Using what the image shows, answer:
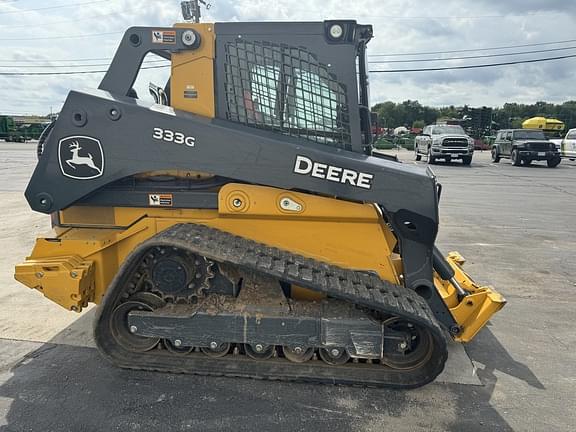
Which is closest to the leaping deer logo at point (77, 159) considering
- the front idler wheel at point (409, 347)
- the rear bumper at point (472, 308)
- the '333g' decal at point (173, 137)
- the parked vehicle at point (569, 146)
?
the '333g' decal at point (173, 137)

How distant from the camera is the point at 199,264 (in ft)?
10.5

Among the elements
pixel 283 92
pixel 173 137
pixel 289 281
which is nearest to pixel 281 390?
pixel 289 281

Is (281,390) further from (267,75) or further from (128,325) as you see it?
(267,75)

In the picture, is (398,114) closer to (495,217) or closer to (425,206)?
(495,217)

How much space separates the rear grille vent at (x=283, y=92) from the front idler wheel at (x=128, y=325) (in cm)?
144

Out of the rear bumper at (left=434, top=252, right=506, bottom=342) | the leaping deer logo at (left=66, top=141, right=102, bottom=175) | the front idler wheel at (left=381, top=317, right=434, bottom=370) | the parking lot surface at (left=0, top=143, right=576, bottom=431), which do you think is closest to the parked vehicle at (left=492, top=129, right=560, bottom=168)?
the parking lot surface at (left=0, top=143, right=576, bottom=431)

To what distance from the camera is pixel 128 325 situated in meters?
3.31

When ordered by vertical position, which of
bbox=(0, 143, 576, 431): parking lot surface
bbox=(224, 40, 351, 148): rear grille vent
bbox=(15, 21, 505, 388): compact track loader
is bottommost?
bbox=(0, 143, 576, 431): parking lot surface

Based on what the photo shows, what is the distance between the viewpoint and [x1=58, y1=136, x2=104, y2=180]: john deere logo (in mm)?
3240

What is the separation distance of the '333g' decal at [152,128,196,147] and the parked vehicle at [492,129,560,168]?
2397 centimetres

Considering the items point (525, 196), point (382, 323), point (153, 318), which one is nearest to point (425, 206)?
point (382, 323)

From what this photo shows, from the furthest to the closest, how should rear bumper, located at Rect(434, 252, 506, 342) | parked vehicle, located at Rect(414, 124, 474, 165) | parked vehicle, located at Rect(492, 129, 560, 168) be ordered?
parked vehicle, located at Rect(492, 129, 560, 168), parked vehicle, located at Rect(414, 124, 474, 165), rear bumper, located at Rect(434, 252, 506, 342)

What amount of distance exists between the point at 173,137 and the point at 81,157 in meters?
0.68

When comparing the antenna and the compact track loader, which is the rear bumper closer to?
the compact track loader
